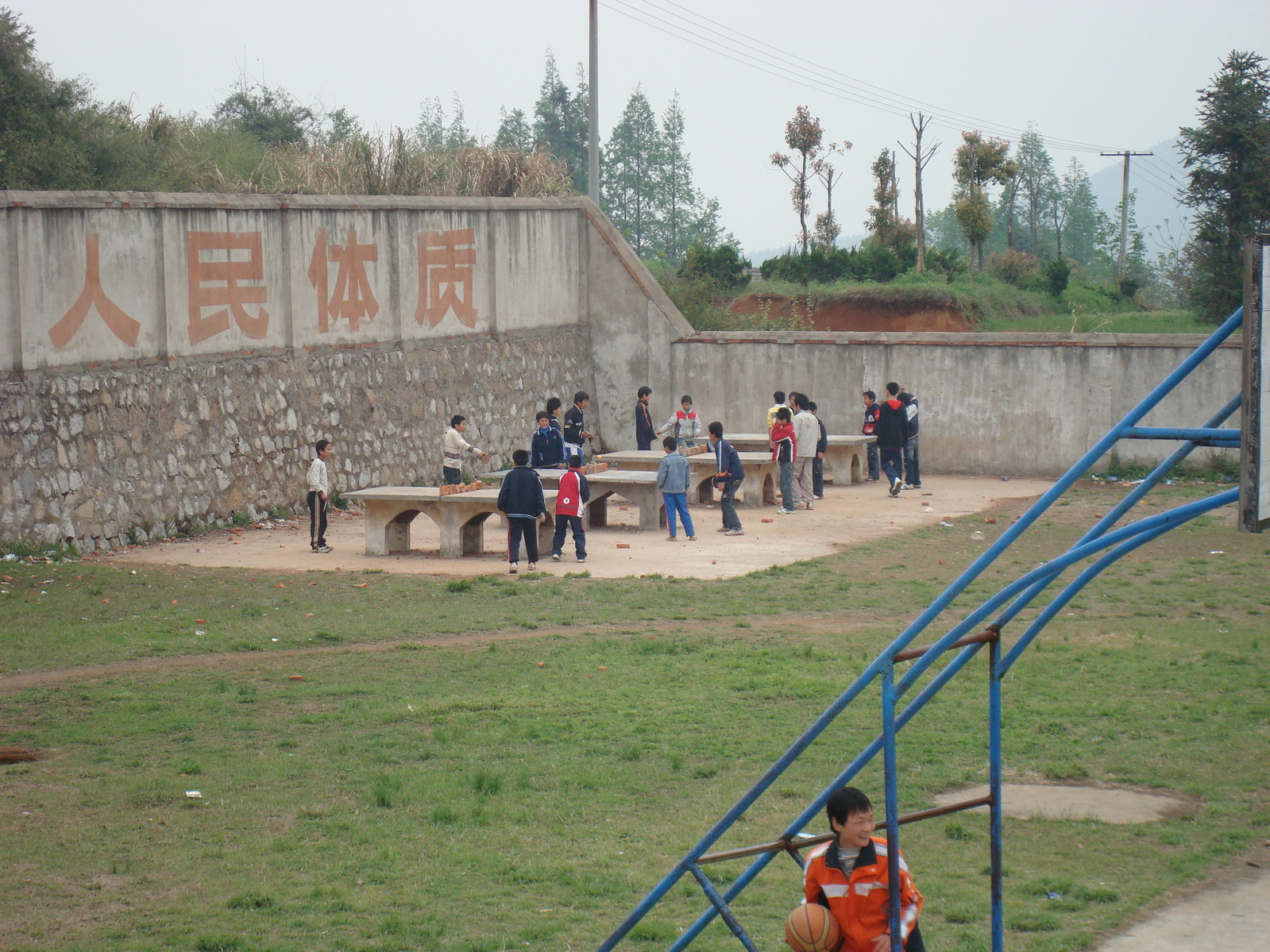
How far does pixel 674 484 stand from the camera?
17781 millimetres

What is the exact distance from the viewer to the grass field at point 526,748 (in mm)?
6809

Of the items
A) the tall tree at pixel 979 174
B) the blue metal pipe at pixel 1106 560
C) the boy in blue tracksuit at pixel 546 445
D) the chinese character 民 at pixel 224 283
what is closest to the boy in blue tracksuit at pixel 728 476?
the boy in blue tracksuit at pixel 546 445

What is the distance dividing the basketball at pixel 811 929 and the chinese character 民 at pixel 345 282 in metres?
16.7

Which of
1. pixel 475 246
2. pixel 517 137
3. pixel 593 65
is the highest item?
pixel 517 137

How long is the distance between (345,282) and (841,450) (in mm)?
8612

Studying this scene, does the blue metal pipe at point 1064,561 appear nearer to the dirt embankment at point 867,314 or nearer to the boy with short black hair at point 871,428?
the boy with short black hair at point 871,428

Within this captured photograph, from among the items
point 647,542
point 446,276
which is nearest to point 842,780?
point 647,542

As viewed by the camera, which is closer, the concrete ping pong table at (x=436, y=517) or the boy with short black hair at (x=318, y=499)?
the concrete ping pong table at (x=436, y=517)

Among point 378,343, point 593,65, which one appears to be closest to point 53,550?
point 378,343

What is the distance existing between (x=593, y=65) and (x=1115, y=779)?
26.8m

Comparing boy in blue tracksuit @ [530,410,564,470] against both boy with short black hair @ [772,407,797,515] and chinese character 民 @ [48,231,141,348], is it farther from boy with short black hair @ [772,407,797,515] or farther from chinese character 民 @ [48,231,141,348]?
chinese character 民 @ [48,231,141,348]

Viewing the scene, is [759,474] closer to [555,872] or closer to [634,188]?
[555,872]

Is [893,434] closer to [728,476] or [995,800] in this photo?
[728,476]

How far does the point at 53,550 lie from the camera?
15820 millimetres
